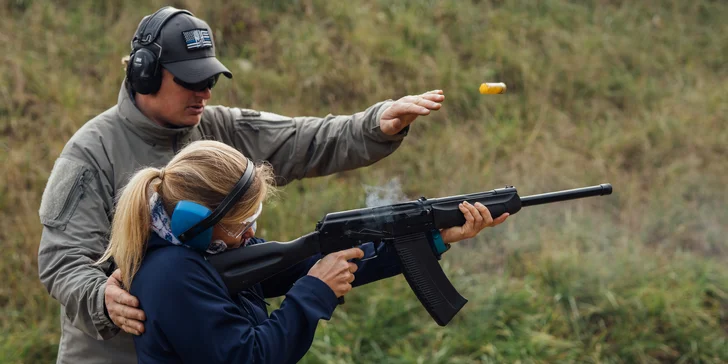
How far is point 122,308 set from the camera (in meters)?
2.11

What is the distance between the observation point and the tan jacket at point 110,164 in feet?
8.03

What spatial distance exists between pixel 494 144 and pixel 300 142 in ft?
12.1

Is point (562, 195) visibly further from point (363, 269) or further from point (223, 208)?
point (223, 208)

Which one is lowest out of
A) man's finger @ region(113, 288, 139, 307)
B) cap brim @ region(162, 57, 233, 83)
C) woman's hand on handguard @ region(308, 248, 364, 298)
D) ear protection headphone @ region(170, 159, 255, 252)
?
woman's hand on handguard @ region(308, 248, 364, 298)

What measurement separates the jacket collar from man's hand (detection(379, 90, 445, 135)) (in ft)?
2.43

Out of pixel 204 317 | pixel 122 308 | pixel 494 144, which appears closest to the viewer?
pixel 204 317

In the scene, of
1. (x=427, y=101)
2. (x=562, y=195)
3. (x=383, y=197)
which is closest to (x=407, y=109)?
(x=427, y=101)

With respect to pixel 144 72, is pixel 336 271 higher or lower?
lower

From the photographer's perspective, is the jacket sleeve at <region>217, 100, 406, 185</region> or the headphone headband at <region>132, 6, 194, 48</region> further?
the jacket sleeve at <region>217, 100, 406, 185</region>

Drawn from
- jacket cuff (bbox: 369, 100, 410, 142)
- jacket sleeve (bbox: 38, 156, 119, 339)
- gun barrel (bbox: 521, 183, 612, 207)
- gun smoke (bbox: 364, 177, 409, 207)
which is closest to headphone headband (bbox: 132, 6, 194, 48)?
jacket sleeve (bbox: 38, 156, 119, 339)

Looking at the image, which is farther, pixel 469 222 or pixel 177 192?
pixel 469 222

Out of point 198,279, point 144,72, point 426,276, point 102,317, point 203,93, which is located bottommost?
point 426,276

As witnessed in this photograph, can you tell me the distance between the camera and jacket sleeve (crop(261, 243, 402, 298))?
262 centimetres

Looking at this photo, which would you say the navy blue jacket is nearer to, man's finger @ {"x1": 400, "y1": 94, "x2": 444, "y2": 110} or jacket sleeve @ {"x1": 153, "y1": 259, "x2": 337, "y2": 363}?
jacket sleeve @ {"x1": 153, "y1": 259, "x2": 337, "y2": 363}
